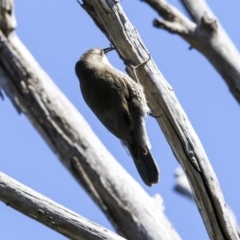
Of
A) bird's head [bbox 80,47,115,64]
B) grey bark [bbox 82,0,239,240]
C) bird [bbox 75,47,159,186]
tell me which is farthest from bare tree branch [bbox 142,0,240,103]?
bird's head [bbox 80,47,115,64]

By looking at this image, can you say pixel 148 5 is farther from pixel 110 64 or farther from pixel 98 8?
pixel 110 64

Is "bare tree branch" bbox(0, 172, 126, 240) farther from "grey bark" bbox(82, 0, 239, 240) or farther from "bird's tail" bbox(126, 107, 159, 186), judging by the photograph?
"bird's tail" bbox(126, 107, 159, 186)

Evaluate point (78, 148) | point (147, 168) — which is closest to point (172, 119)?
point (147, 168)

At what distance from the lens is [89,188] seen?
5.92 meters

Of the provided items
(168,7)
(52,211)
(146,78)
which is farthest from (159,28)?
(52,211)

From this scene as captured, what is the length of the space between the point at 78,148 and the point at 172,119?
2.07 m

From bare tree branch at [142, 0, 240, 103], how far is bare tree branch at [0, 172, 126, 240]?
1.33 metres

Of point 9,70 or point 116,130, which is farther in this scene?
point 9,70

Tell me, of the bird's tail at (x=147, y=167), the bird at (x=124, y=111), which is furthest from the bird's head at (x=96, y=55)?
the bird's tail at (x=147, y=167)

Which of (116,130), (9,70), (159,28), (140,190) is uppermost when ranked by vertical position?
(9,70)

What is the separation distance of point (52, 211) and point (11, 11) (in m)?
3.28

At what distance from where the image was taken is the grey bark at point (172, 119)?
397 cm

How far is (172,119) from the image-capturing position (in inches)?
162

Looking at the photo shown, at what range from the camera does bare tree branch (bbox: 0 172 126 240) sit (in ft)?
11.1
